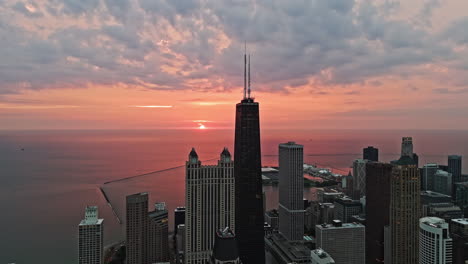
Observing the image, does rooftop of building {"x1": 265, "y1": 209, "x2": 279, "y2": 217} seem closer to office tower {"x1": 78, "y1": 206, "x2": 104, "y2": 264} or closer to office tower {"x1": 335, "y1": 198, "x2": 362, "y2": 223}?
office tower {"x1": 335, "y1": 198, "x2": 362, "y2": 223}

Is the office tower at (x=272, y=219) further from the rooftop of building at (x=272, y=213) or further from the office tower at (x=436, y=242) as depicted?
the office tower at (x=436, y=242)

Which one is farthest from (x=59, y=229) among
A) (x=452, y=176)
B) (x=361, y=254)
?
(x=452, y=176)

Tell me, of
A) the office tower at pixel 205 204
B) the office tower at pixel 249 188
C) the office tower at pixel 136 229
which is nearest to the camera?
the office tower at pixel 205 204

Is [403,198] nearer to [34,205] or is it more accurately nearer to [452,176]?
[452,176]

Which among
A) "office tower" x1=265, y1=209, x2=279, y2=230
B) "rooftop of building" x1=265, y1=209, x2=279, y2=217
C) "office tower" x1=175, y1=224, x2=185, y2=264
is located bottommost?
"office tower" x1=265, y1=209, x2=279, y2=230

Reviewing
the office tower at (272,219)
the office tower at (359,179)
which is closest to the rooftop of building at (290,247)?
the office tower at (272,219)

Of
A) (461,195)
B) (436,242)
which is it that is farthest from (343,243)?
(461,195)

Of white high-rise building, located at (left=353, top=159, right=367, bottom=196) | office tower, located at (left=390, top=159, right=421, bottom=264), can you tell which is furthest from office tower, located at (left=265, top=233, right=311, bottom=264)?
white high-rise building, located at (left=353, top=159, right=367, bottom=196)
